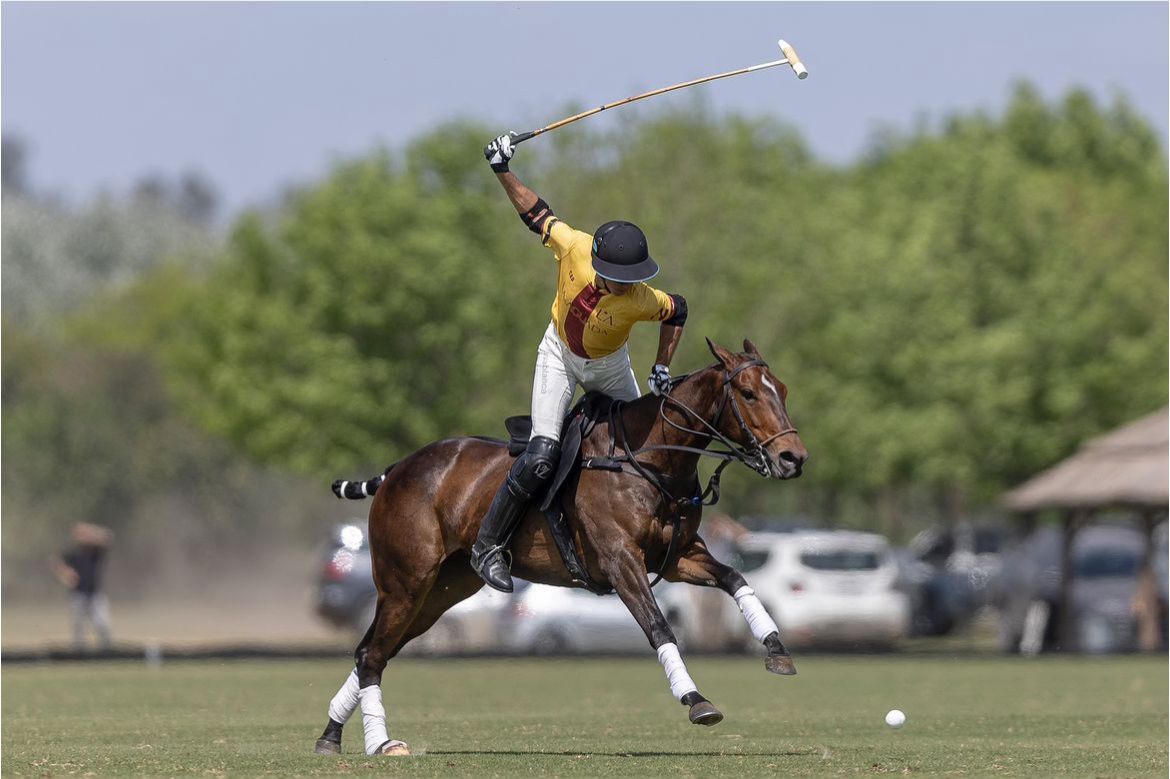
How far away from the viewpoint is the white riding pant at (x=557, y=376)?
44.3 ft

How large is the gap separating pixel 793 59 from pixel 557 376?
2505mm

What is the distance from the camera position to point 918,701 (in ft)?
66.1

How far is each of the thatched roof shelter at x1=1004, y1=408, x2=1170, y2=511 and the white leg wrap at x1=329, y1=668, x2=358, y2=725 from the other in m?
19.1

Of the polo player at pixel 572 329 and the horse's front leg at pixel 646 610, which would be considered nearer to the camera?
the horse's front leg at pixel 646 610

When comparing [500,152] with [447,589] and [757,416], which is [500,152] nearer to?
[757,416]

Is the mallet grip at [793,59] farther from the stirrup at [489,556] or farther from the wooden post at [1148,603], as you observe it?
the wooden post at [1148,603]

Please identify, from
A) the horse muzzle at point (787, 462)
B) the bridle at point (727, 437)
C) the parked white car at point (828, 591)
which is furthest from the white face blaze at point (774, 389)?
the parked white car at point (828, 591)

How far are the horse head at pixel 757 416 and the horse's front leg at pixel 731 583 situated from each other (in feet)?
2.47

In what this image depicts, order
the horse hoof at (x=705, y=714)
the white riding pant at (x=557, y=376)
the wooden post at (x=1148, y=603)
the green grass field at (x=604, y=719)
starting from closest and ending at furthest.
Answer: the horse hoof at (x=705, y=714) → the green grass field at (x=604, y=719) → the white riding pant at (x=557, y=376) → the wooden post at (x=1148, y=603)

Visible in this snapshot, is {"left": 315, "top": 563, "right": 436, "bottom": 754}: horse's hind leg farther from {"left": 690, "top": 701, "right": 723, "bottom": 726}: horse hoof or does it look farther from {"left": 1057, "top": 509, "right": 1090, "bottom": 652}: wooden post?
{"left": 1057, "top": 509, "right": 1090, "bottom": 652}: wooden post

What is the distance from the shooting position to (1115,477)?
3186cm

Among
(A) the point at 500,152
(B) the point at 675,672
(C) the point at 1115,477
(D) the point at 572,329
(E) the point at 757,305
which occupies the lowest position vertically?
(B) the point at 675,672

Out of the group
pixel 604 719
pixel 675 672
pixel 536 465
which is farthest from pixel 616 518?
pixel 604 719

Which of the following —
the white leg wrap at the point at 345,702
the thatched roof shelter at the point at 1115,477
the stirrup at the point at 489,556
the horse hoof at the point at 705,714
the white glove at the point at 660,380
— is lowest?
the horse hoof at the point at 705,714
